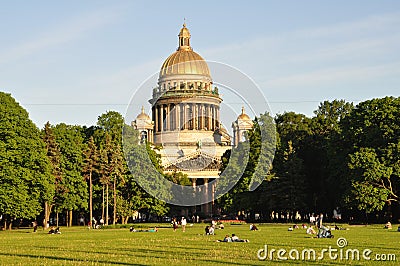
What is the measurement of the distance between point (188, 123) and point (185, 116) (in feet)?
5.66

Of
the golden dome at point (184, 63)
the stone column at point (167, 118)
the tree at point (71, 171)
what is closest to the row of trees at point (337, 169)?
the tree at point (71, 171)

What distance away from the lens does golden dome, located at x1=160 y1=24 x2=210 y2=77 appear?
127500 millimetres

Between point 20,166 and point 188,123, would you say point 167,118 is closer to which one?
point 188,123

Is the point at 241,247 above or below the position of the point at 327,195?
below

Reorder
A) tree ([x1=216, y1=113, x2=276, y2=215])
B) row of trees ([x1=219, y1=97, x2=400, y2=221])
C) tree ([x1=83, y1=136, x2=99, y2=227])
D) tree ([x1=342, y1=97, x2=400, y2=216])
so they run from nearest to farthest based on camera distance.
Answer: tree ([x1=342, y1=97, x2=400, y2=216]), row of trees ([x1=219, y1=97, x2=400, y2=221]), tree ([x1=83, y1=136, x2=99, y2=227]), tree ([x1=216, y1=113, x2=276, y2=215])

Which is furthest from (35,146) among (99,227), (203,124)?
(203,124)

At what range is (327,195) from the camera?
8006 centimetres

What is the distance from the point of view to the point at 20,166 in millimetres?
60562

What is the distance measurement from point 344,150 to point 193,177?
138 feet

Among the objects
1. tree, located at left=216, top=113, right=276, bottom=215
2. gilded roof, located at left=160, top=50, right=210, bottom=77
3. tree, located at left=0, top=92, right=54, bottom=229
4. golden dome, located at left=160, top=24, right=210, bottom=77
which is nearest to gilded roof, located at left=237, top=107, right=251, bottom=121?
golden dome, located at left=160, top=24, right=210, bottom=77

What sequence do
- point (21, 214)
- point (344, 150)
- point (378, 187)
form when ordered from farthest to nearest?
point (344, 150)
point (378, 187)
point (21, 214)

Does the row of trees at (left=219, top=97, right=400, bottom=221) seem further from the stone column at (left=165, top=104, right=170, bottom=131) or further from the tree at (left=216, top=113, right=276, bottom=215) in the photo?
the stone column at (left=165, top=104, right=170, bottom=131)

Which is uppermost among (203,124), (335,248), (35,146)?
(203,124)

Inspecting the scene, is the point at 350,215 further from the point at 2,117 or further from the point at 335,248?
the point at 335,248
